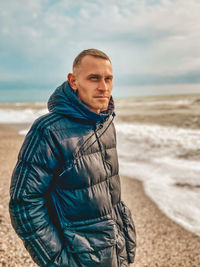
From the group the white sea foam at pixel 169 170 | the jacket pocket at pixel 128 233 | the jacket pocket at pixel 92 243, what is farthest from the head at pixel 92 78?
the white sea foam at pixel 169 170

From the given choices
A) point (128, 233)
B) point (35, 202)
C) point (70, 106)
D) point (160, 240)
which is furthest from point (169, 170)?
point (35, 202)

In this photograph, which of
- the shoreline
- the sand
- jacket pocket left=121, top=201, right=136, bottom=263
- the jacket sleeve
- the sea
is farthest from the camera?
the sea

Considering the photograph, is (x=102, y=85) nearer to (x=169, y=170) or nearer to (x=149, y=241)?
(x=149, y=241)

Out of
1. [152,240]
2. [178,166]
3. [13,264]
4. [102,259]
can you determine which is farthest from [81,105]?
[178,166]

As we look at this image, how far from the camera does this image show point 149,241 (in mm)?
3990

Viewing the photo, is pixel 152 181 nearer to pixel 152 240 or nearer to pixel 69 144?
pixel 152 240

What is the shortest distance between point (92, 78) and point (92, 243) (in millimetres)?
1085

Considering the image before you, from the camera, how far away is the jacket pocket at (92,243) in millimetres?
1415

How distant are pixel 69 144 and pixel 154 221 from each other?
12.7 feet

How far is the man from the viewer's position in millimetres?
1349

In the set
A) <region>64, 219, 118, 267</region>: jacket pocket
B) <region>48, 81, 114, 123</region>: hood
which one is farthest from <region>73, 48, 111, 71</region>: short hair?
<region>64, 219, 118, 267</region>: jacket pocket

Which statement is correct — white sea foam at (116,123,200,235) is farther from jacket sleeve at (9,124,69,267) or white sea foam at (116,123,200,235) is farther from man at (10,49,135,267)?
jacket sleeve at (9,124,69,267)

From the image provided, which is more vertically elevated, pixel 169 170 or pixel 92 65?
pixel 92 65

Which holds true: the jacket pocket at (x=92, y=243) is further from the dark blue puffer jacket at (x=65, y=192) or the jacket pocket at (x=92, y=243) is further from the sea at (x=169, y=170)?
the sea at (x=169, y=170)
